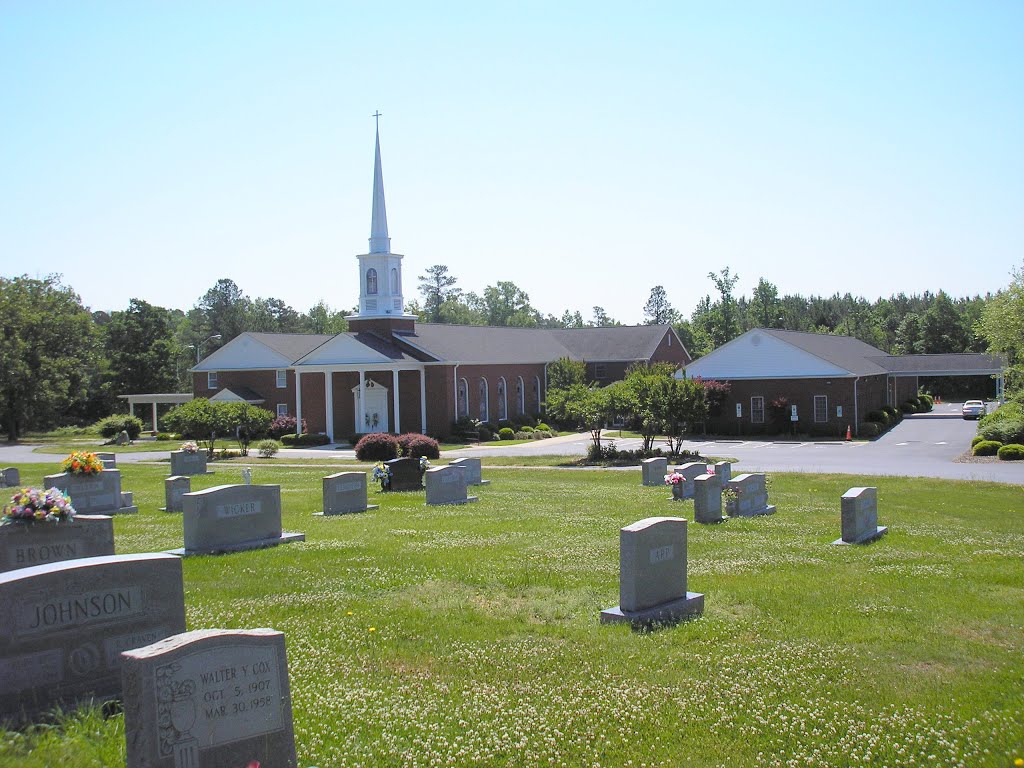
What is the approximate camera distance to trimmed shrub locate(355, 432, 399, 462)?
A: 3778 centimetres

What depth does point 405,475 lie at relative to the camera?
2355 cm

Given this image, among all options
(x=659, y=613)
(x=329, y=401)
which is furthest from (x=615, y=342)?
(x=659, y=613)

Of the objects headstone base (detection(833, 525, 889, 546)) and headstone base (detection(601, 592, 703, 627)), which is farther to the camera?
headstone base (detection(833, 525, 889, 546))

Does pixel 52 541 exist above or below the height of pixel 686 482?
above

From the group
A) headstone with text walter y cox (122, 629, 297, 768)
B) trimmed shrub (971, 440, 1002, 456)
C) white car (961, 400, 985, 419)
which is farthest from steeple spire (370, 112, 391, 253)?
headstone with text walter y cox (122, 629, 297, 768)

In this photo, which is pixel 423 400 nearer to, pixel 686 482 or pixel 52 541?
pixel 686 482

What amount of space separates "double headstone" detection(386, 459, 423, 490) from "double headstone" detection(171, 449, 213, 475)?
9.16 meters

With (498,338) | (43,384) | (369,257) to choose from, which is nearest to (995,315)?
(498,338)

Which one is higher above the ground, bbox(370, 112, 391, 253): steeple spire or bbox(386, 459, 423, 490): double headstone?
bbox(370, 112, 391, 253): steeple spire

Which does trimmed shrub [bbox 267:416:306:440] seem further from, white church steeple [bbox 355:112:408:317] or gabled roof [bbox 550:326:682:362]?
gabled roof [bbox 550:326:682:362]

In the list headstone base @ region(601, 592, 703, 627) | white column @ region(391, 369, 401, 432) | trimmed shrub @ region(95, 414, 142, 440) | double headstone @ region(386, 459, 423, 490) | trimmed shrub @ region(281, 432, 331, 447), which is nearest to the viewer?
headstone base @ region(601, 592, 703, 627)

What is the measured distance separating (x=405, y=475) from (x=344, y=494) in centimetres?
453

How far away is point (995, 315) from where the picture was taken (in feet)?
146

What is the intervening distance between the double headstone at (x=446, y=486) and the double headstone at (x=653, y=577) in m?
10.3
